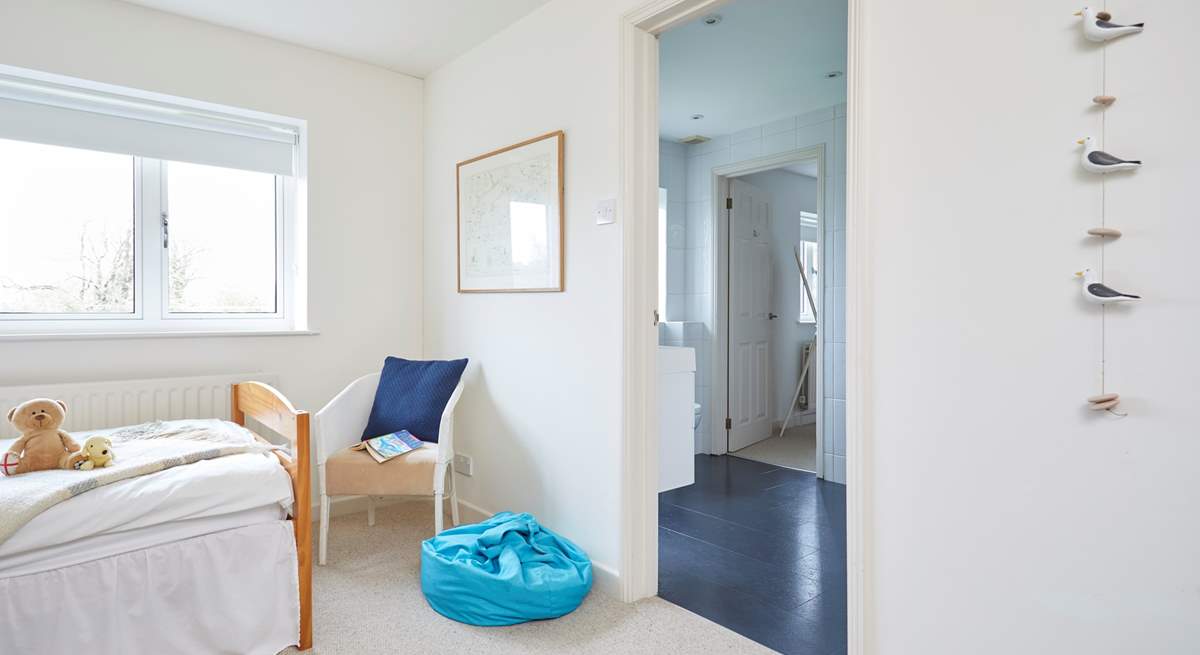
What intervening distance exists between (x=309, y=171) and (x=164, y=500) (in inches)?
75.2

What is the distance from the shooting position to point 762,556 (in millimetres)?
2783

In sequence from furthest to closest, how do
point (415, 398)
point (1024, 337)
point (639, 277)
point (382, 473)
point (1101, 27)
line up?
point (415, 398) → point (382, 473) → point (639, 277) → point (1024, 337) → point (1101, 27)

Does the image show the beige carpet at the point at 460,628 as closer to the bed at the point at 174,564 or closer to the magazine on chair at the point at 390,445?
the bed at the point at 174,564

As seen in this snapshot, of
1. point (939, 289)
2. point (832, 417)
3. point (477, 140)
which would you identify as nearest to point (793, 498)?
point (832, 417)

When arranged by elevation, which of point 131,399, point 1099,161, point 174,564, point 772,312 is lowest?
point 174,564

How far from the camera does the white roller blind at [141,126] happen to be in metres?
2.61

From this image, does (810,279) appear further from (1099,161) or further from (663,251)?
(1099,161)

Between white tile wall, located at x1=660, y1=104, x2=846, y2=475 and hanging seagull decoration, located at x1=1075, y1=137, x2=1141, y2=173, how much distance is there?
2635 mm

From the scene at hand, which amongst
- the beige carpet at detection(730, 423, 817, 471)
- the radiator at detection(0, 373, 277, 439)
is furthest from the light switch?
the beige carpet at detection(730, 423, 817, 471)

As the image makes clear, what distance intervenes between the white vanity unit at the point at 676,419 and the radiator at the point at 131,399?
6.82 ft

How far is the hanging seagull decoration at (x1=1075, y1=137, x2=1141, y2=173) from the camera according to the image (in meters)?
1.29

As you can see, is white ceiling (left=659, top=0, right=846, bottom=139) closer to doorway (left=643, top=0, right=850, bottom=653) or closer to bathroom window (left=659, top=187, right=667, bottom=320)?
doorway (left=643, top=0, right=850, bottom=653)

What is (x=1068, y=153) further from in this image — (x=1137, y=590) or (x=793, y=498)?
(x=793, y=498)

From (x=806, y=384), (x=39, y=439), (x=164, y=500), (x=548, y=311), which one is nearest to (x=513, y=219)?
(x=548, y=311)
